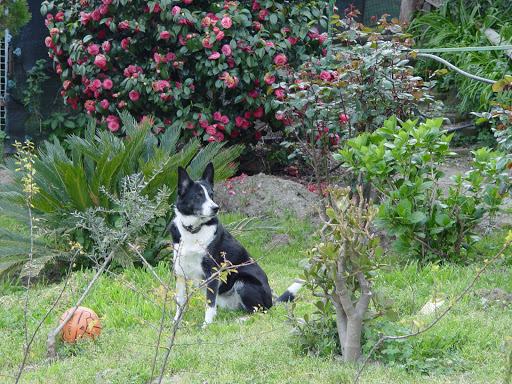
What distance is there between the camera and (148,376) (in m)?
3.10

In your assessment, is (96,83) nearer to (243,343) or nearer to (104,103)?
(104,103)

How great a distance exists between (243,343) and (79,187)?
2449mm

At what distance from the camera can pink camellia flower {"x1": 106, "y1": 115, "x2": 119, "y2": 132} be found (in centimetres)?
723

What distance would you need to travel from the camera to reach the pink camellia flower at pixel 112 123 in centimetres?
723

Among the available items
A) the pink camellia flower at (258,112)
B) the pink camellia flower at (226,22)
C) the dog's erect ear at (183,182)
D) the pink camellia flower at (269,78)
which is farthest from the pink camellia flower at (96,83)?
the dog's erect ear at (183,182)

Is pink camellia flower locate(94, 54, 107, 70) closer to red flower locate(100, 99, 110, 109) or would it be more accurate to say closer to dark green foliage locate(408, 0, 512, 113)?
red flower locate(100, 99, 110, 109)

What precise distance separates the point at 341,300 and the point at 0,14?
18.4 feet

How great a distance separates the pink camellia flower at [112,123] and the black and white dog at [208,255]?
10.8ft

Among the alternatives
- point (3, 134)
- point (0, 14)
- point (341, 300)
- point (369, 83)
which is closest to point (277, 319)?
point (341, 300)

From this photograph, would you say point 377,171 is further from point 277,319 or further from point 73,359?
point 73,359

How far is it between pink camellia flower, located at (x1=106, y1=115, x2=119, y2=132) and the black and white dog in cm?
328

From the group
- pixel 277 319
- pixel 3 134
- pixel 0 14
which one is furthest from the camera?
pixel 3 134

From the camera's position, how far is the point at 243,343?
354 cm

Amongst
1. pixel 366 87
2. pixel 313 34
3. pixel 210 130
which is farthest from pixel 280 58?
pixel 366 87
